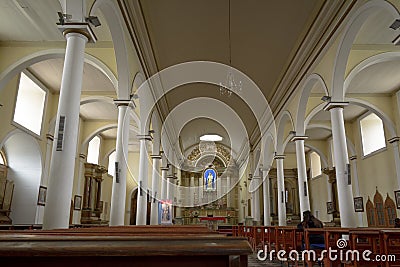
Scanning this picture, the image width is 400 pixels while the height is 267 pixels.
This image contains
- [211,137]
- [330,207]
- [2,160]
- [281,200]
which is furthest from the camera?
[211,137]

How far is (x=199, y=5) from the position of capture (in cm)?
767

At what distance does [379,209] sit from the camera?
12492 millimetres

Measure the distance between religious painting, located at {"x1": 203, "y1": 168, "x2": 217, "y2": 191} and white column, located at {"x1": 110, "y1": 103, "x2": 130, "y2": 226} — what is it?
17.1m

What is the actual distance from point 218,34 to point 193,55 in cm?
140

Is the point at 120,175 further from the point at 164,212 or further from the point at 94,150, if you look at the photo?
the point at 94,150

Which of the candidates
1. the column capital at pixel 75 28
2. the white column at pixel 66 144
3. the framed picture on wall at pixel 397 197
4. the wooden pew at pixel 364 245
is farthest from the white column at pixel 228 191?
the column capital at pixel 75 28

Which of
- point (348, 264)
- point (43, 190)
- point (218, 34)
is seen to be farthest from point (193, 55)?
point (348, 264)

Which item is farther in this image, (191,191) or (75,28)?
(191,191)

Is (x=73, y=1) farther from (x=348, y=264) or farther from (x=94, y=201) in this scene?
(x=94, y=201)

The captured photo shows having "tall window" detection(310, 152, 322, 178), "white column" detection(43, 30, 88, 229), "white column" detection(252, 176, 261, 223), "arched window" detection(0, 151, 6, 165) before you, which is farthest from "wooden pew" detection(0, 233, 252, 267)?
"tall window" detection(310, 152, 322, 178)

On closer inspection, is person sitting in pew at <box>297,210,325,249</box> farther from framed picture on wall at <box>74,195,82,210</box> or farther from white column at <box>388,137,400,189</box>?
framed picture on wall at <box>74,195,82,210</box>

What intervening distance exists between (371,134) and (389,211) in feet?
11.3

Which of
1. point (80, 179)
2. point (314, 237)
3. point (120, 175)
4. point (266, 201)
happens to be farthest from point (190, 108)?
point (314, 237)

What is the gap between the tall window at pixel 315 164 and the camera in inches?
781
